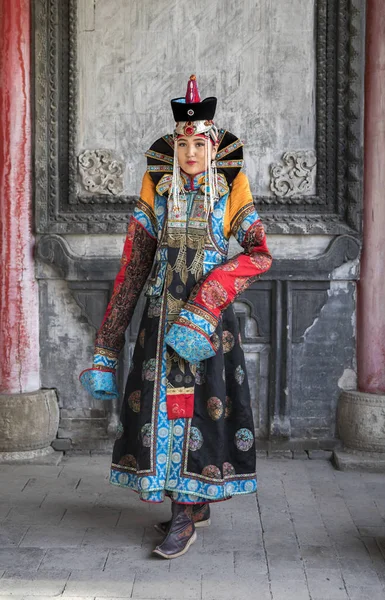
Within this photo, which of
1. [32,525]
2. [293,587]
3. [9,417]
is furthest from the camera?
[9,417]

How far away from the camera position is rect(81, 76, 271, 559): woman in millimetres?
3611

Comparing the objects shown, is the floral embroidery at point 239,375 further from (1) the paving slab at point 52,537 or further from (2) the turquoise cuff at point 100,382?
(1) the paving slab at point 52,537

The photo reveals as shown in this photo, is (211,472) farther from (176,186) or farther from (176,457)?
(176,186)

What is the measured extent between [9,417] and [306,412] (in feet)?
5.98

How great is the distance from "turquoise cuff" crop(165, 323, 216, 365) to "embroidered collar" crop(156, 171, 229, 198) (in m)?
0.62

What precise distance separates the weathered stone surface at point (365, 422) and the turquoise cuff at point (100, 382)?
1896 mm

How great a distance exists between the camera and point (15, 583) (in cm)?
334

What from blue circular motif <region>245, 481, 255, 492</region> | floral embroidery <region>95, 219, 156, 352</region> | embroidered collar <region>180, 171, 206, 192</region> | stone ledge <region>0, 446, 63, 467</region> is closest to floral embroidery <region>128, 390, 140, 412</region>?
floral embroidery <region>95, 219, 156, 352</region>

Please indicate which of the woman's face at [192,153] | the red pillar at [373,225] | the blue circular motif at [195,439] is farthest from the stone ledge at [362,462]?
the woman's face at [192,153]

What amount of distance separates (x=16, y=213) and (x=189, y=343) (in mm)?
2138

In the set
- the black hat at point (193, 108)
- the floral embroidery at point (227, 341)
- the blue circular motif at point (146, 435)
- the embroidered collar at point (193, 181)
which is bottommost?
the blue circular motif at point (146, 435)

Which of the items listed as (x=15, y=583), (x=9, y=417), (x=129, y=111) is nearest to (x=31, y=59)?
(x=129, y=111)

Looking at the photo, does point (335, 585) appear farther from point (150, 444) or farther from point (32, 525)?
point (32, 525)

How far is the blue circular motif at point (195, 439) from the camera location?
365 cm
